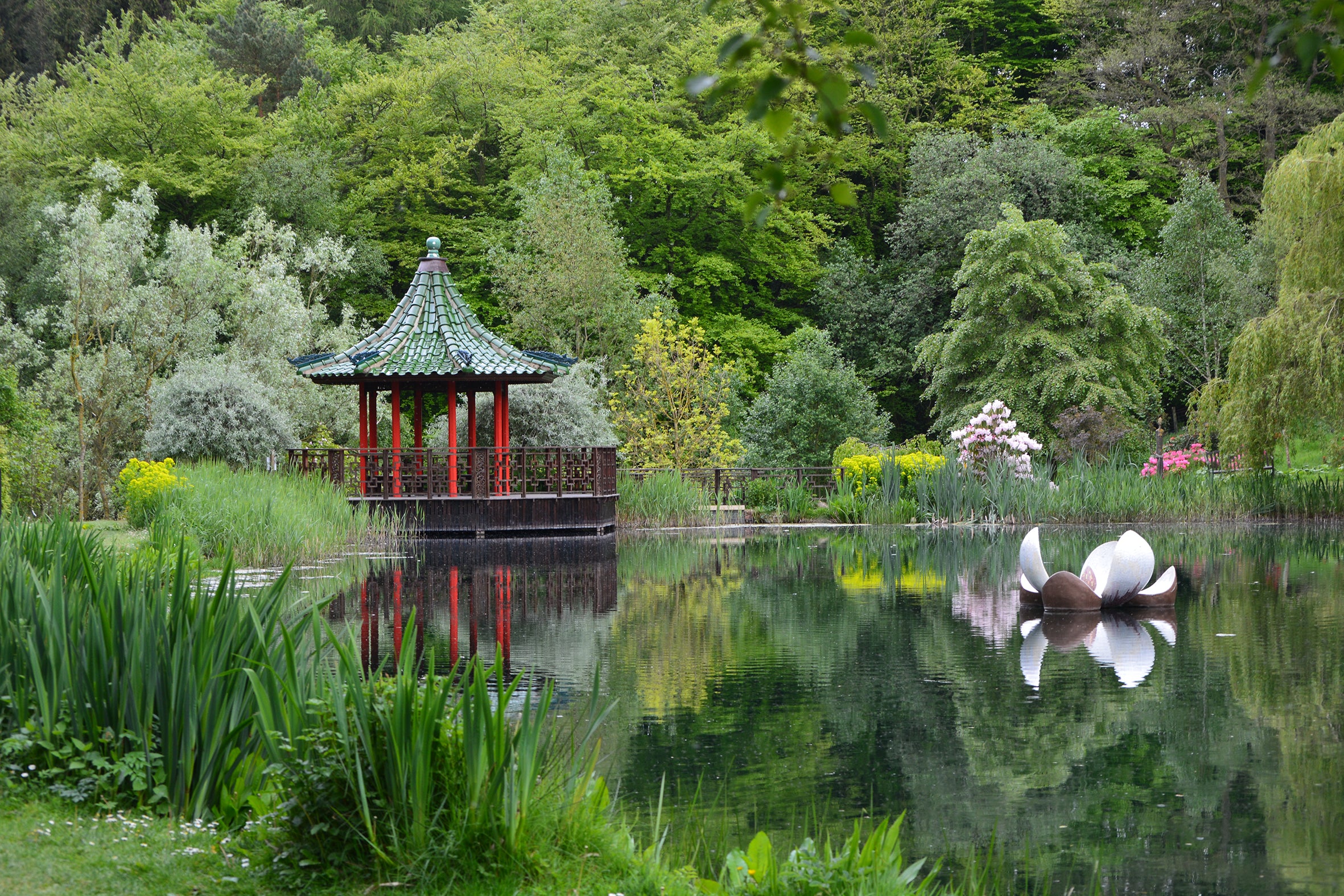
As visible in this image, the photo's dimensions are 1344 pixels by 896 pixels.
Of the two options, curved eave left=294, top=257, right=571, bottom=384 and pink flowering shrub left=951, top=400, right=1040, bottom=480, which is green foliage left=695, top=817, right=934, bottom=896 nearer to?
curved eave left=294, top=257, right=571, bottom=384

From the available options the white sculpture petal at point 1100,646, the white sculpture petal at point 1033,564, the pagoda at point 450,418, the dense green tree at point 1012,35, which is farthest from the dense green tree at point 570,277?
the white sculpture petal at point 1100,646

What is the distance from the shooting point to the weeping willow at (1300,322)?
63.2 feet

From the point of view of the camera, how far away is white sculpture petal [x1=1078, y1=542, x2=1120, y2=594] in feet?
38.5

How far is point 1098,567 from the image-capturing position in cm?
1199

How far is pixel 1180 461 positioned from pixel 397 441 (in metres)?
13.5

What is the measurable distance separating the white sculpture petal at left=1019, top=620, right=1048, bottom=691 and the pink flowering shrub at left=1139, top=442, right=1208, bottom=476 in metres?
13.5

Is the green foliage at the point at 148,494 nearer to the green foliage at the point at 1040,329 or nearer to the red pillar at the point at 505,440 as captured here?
the red pillar at the point at 505,440

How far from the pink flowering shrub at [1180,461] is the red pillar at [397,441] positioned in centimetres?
1260

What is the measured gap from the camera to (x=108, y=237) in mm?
24094

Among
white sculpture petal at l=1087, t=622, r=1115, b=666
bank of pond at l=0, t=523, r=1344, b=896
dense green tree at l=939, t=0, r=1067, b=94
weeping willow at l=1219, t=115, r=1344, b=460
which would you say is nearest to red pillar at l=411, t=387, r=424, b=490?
bank of pond at l=0, t=523, r=1344, b=896

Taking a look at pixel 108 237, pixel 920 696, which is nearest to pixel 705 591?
pixel 920 696

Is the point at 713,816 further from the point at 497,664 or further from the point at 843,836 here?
the point at 497,664

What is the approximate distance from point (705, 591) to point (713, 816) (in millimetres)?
7834

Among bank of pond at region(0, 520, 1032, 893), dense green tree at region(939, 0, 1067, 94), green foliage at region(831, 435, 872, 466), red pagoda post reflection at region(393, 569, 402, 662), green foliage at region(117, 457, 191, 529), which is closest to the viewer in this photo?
bank of pond at region(0, 520, 1032, 893)
